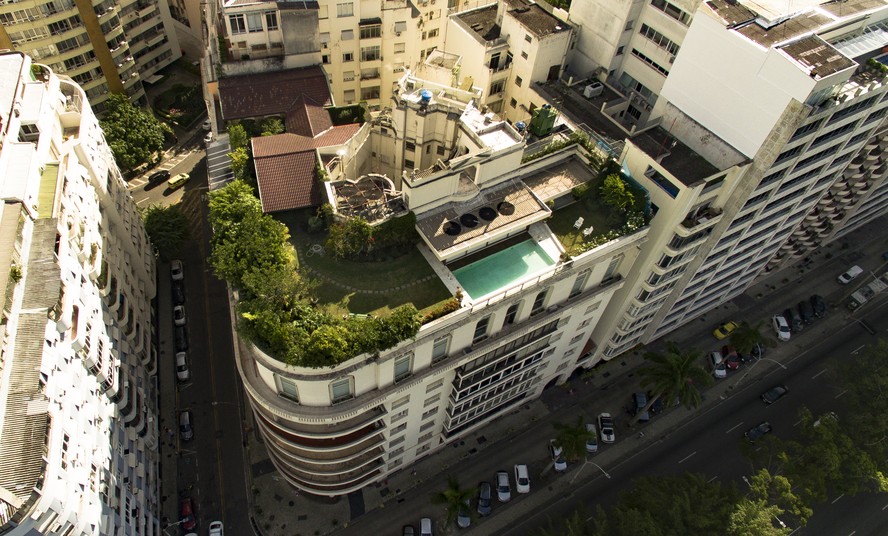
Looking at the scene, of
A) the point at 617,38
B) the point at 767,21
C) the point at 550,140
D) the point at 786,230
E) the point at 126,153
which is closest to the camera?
the point at 767,21

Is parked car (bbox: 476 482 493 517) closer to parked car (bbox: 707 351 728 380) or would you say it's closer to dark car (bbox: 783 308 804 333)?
parked car (bbox: 707 351 728 380)

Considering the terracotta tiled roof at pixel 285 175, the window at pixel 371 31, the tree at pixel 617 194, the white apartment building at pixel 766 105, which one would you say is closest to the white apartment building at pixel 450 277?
the tree at pixel 617 194

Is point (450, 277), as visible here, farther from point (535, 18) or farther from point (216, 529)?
point (216, 529)

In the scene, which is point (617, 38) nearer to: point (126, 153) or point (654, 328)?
point (654, 328)

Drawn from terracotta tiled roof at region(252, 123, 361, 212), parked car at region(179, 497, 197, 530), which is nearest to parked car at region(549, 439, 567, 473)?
parked car at region(179, 497, 197, 530)

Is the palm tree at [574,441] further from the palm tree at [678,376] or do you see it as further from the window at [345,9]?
the window at [345,9]

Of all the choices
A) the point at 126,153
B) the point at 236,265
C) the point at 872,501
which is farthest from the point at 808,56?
the point at 126,153
